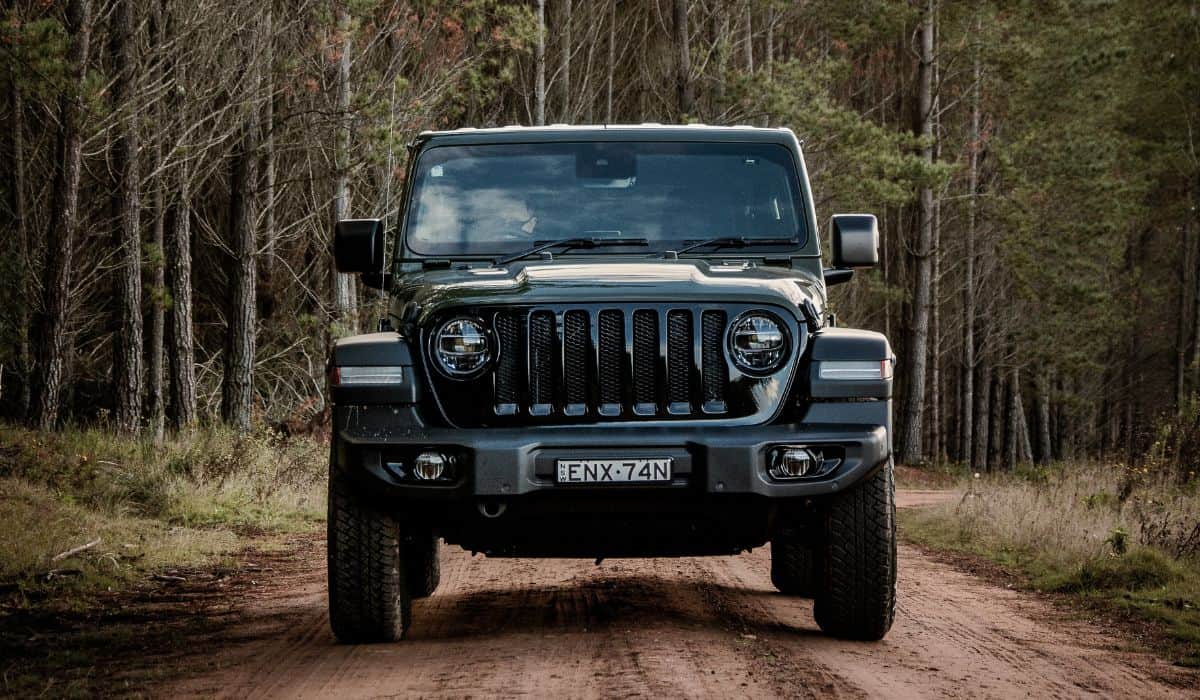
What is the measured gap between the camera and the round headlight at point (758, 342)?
5.80 meters

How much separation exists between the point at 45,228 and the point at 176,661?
18.7 meters

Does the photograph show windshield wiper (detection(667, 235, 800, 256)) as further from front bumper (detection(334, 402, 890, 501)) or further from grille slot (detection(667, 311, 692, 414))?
front bumper (detection(334, 402, 890, 501))

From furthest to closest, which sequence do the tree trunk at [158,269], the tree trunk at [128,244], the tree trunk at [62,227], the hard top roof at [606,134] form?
1. the tree trunk at [158,269]
2. the tree trunk at [128,244]
3. the tree trunk at [62,227]
4. the hard top roof at [606,134]

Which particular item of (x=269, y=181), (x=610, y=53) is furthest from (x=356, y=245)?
(x=610, y=53)

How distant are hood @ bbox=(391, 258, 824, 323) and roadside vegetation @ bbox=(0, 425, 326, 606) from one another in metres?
3.32

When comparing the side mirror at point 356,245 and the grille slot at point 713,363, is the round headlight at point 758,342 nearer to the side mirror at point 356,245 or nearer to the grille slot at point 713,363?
the grille slot at point 713,363

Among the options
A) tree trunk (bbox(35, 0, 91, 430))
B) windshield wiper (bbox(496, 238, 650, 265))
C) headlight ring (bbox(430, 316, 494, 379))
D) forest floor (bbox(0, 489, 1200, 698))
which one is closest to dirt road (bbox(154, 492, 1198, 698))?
forest floor (bbox(0, 489, 1200, 698))

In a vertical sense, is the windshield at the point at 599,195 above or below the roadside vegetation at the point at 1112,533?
above

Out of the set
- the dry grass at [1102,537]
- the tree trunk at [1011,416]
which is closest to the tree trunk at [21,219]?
the dry grass at [1102,537]

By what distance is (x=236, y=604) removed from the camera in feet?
25.9

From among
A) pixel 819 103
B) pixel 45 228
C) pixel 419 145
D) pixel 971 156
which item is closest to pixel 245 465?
pixel 419 145

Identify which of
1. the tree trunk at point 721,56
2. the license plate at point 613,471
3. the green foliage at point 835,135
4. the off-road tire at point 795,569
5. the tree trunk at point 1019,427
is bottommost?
the tree trunk at point 1019,427

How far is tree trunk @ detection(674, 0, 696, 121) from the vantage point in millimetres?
27766

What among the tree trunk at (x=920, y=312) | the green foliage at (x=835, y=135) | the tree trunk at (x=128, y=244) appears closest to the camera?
the tree trunk at (x=128, y=244)
